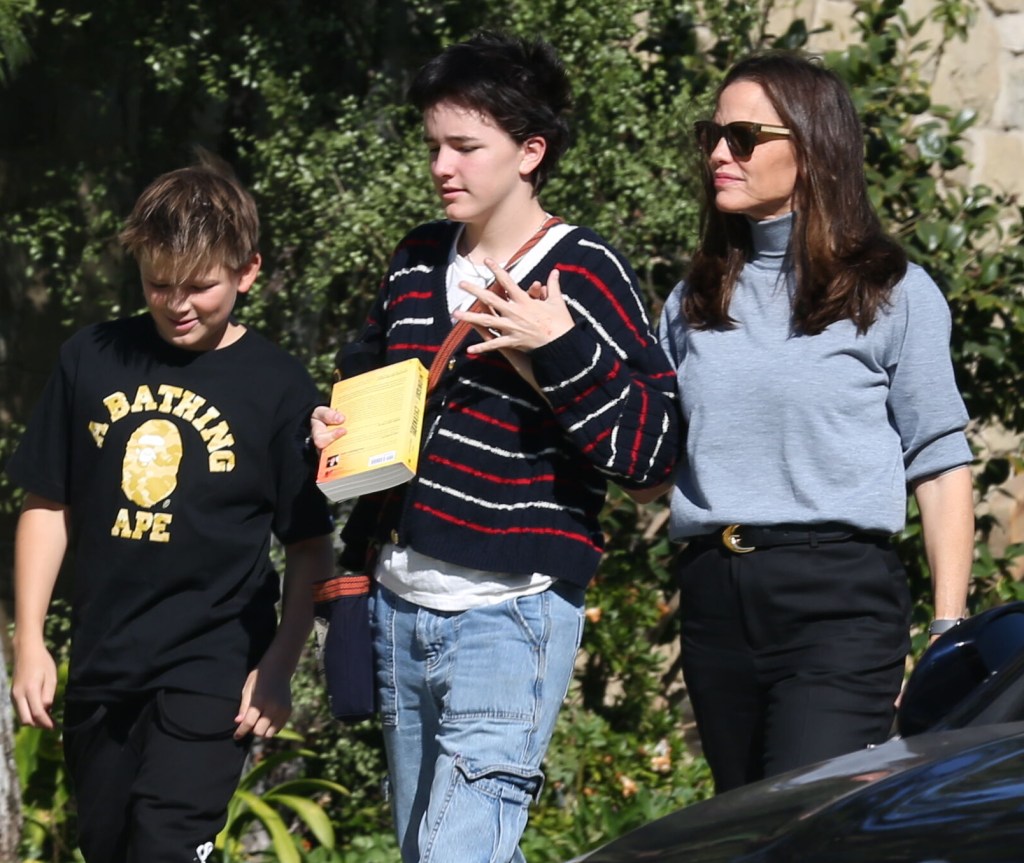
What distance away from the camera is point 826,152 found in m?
3.02

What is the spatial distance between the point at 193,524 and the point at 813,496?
1.11 m

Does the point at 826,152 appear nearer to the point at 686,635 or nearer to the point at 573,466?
the point at 573,466

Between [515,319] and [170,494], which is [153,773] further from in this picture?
[515,319]

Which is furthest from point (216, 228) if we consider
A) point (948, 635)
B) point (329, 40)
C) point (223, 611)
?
point (329, 40)

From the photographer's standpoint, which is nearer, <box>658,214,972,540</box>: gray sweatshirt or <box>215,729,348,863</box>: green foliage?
<box>658,214,972,540</box>: gray sweatshirt

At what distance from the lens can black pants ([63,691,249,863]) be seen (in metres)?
3.07

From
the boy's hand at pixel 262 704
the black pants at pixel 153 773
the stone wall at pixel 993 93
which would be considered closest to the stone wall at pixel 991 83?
the stone wall at pixel 993 93

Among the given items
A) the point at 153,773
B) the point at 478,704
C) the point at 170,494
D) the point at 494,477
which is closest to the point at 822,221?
the point at 494,477

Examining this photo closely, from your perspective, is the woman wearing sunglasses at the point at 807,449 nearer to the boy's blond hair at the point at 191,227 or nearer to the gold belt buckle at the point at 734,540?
the gold belt buckle at the point at 734,540

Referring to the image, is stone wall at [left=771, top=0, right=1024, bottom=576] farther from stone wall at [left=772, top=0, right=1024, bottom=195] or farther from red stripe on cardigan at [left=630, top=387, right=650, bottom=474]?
red stripe on cardigan at [left=630, top=387, right=650, bottom=474]

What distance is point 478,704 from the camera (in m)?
2.88

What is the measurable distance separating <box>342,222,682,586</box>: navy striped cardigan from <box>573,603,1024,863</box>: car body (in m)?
0.60

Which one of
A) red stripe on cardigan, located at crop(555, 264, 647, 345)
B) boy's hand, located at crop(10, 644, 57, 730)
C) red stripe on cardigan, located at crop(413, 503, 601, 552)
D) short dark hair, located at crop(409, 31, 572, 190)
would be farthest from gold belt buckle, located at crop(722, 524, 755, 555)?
boy's hand, located at crop(10, 644, 57, 730)

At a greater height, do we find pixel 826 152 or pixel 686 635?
pixel 826 152
